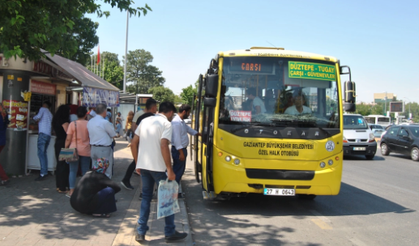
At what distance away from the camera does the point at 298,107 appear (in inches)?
260

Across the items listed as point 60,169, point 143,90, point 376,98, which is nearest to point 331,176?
point 60,169

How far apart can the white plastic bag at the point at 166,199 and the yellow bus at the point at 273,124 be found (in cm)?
175

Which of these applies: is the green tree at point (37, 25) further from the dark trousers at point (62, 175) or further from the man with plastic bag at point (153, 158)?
the man with plastic bag at point (153, 158)

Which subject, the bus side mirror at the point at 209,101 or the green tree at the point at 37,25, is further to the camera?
the green tree at the point at 37,25

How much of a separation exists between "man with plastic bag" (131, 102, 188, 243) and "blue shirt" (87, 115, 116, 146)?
211cm

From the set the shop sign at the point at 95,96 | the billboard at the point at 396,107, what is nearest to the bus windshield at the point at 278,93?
the shop sign at the point at 95,96

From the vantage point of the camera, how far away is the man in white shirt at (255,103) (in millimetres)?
6555

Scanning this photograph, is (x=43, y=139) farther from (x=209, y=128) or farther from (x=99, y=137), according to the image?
(x=209, y=128)

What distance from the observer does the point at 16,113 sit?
8.76 meters

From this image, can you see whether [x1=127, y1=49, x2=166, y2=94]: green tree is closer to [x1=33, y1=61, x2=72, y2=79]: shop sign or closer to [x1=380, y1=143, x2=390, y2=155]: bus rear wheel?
[x1=380, y1=143, x2=390, y2=155]: bus rear wheel

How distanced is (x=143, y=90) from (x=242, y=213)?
8482cm

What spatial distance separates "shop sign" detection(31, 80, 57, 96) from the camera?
30.9ft

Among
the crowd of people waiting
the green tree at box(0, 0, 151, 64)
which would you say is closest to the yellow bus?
the crowd of people waiting

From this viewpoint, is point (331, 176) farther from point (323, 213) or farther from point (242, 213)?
point (242, 213)
